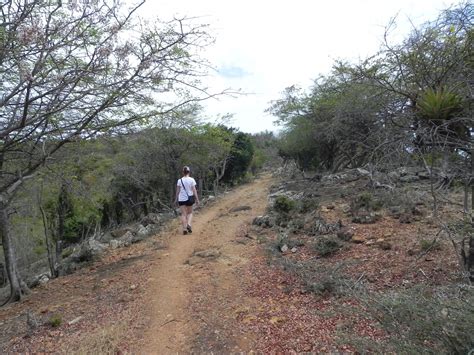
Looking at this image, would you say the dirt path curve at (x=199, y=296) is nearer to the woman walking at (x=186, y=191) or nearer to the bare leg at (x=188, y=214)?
the bare leg at (x=188, y=214)

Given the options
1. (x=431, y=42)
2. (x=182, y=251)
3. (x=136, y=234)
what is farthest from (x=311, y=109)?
(x=431, y=42)

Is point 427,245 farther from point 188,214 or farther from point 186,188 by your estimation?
point 188,214

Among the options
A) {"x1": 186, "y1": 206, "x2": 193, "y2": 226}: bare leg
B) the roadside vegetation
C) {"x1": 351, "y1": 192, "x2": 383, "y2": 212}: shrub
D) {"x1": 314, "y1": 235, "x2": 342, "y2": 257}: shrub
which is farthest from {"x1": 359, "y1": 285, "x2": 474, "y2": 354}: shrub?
{"x1": 186, "y1": 206, "x2": 193, "y2": 226}: bare leg

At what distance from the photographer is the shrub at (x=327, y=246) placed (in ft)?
22.4

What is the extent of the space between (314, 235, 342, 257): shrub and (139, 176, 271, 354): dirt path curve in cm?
139

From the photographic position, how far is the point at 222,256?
7633 mm

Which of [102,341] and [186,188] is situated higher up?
[186,188]

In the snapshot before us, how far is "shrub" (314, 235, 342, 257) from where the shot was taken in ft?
22.4

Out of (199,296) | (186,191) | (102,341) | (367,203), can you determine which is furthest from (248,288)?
(367,203)

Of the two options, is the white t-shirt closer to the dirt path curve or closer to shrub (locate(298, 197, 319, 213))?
the dirt path curve

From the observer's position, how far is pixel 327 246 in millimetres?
6914

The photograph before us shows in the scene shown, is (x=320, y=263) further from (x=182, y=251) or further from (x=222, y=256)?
(x=182, y=251)

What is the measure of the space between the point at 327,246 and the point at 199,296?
8.36ft

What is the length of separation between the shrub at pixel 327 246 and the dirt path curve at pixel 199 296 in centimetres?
139
